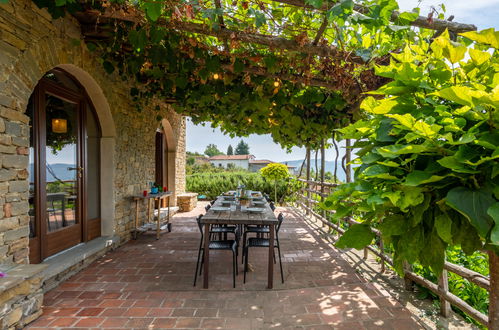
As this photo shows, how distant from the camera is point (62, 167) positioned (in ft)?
Result: 11.3

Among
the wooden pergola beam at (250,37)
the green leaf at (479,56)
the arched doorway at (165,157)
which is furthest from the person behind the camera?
the arched doorway at (165,157)

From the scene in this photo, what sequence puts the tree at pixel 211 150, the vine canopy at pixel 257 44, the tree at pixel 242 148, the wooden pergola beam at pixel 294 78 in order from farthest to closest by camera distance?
the tree at pixel 242 148
the tree at pixel 211 150
the wooden pergola beam at pixel 294 78
the vine canopy at pixel 257 44

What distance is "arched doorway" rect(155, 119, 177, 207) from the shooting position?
733 centimetres

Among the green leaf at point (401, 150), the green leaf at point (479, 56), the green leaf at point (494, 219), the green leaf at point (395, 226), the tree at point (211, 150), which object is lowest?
the green leaf at point (395, 226)

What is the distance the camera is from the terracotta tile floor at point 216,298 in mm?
2287

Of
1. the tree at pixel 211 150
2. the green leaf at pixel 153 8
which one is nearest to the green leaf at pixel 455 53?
the green leaf at pixel 153 8

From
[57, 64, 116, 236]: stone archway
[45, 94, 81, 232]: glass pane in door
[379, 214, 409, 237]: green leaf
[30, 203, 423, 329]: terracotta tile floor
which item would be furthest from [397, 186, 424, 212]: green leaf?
[57, 64, 116, 236]: stone archway

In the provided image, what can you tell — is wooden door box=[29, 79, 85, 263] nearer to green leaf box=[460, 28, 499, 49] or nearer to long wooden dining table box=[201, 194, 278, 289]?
long wooden dining table box=[201, 194, 278, 289]

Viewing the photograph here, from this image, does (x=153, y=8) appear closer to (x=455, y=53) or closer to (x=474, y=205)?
(x=455, y=53)

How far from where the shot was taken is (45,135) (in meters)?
3.08

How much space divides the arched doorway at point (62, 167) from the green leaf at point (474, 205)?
3559mm

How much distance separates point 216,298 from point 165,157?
18.6ft

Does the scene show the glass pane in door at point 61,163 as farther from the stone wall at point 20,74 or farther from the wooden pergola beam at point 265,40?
the wooden pergola beam at point 265,40

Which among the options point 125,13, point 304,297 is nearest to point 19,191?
point 125,13
